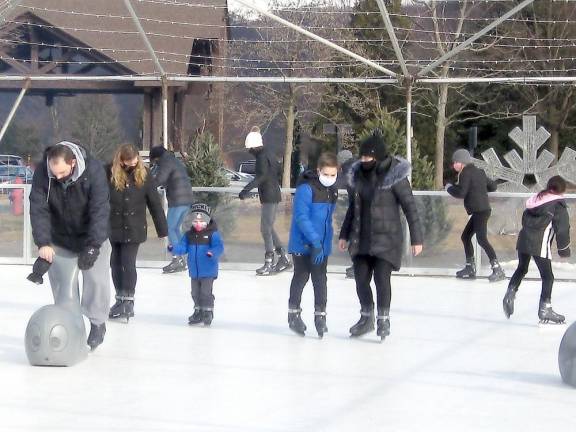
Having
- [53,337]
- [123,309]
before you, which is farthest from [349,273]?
[53,337]

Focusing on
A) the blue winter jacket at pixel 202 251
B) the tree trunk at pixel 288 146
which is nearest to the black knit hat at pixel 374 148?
the blue winter jacket at pixel 202 251

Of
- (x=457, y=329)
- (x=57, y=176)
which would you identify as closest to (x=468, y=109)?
(x=457, y=329)

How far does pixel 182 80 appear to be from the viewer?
1366 centimetres

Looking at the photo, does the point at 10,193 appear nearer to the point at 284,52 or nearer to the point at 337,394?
the point at 337,394

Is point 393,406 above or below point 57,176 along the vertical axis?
below

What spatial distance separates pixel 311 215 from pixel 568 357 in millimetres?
2299

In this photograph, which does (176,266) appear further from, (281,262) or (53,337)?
(53,337)

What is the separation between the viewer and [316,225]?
827 cm

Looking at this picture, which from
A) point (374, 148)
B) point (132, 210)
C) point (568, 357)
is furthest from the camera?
point (132, 210)

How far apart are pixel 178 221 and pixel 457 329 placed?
13.8ft

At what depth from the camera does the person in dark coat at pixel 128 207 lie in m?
8.82

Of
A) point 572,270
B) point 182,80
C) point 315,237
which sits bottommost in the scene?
point 572,270

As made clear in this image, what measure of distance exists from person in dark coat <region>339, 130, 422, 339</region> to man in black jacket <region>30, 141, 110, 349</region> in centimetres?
175

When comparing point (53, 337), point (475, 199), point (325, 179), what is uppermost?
point (325, 179)
